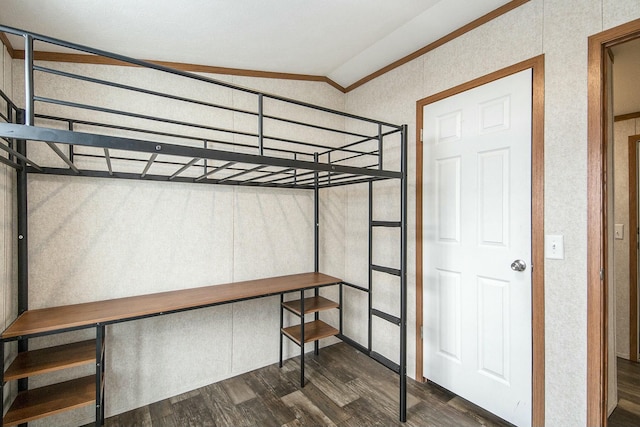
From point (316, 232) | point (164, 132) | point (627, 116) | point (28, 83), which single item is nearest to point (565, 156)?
point (316, 232)

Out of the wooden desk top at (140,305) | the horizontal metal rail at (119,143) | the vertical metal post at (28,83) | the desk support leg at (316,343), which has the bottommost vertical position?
the desk support leg at (316,343)

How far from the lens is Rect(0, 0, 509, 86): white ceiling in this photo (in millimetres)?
1579

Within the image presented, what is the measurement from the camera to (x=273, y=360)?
2.62 meters

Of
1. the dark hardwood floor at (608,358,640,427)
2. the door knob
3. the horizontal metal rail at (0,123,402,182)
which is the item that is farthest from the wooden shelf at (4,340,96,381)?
the dark hardwood floor at (608,358,640,427)

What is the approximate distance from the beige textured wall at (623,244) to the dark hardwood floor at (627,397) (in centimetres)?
21

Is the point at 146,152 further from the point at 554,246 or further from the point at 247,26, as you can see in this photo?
the point at 554,246

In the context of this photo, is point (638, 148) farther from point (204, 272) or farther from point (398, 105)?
point (204, 272)

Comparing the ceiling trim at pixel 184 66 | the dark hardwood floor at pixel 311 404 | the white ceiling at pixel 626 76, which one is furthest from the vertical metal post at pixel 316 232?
the white ceiling at pixel 626 76

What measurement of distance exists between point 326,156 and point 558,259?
6.66 ft

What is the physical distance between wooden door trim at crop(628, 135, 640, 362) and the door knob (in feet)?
6.13

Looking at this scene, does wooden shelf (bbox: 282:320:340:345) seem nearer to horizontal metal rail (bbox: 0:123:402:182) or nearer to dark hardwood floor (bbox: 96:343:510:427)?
dark hardwood floor (bbox: 96:343:510:427)

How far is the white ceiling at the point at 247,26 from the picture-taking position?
1579 millimetres

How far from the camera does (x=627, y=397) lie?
84.1 inches

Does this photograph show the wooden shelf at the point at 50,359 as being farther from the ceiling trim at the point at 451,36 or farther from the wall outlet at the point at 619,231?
the wall outlet at the point at 619,231
